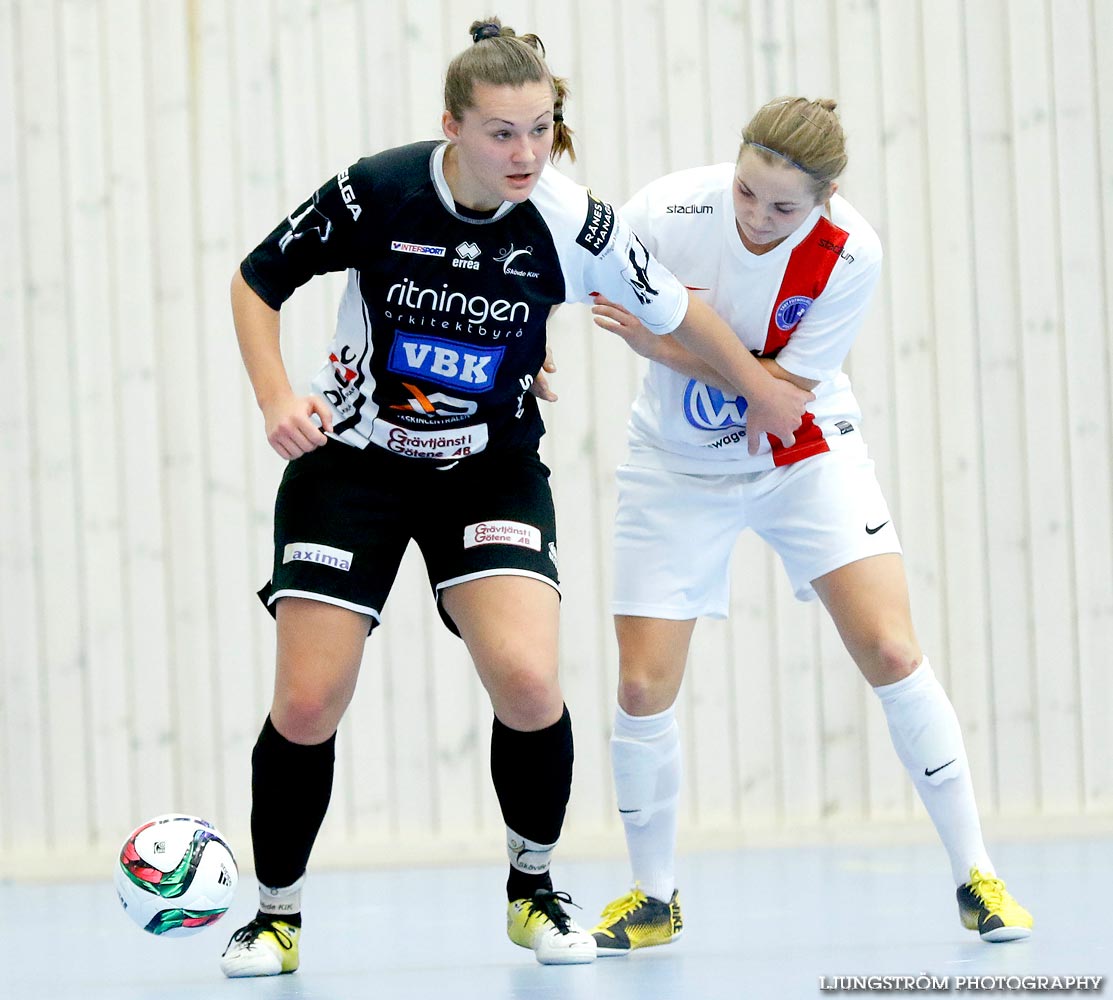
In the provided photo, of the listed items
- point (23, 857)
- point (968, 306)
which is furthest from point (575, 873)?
point (968, 306)

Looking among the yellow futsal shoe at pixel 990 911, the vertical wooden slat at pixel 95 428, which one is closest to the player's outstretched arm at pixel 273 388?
the yellow futsal shoe at pixel 990 911

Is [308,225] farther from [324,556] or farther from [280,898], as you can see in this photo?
[280,898]

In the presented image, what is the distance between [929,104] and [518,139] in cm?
282

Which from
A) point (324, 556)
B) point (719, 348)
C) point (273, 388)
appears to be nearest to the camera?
point (273, 388)

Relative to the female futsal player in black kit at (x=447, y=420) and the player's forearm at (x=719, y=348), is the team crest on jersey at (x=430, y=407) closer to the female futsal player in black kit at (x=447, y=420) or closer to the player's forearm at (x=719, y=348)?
the female futsal player in black kit at (x=447, y=420)

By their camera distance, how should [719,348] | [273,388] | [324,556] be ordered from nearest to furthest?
[273,388]
[324,556]
[719,348]

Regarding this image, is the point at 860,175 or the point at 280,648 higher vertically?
the point at 860,175

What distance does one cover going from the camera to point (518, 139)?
2602 mm

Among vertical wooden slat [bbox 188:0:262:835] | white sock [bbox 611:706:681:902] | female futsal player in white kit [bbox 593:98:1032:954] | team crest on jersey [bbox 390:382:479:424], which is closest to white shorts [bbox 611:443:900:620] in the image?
female futsal player in white kit [bbox 593:98:1032:954]

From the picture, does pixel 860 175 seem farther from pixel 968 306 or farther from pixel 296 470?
pixel 296 470

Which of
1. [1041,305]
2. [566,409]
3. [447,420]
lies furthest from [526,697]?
[1041,305]

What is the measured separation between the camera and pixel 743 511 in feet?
10.3

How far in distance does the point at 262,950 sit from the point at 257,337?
114 cm

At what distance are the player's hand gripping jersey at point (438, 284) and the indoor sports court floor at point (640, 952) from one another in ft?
3.31
